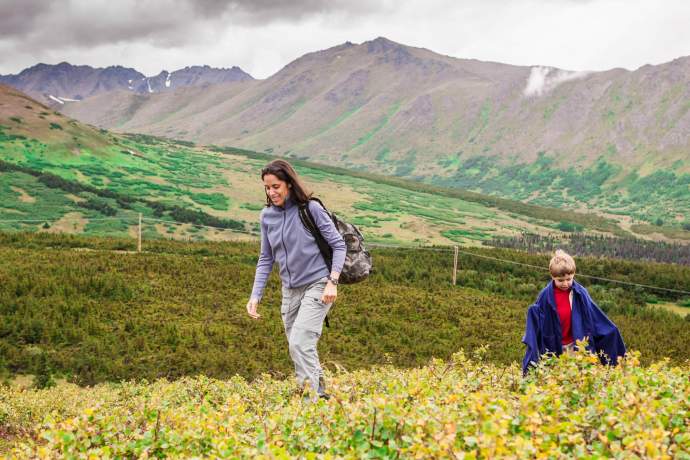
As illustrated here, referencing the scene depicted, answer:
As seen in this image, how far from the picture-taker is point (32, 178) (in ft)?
169

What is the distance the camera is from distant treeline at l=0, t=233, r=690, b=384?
1352cm

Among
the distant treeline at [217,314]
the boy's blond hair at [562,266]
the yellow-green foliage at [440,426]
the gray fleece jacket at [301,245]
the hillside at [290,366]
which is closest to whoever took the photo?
the yellow-green foliage at [440,426]

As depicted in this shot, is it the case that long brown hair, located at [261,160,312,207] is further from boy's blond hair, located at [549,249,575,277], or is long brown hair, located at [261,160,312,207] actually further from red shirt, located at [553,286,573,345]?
red shirt, located at [553,286,573,345]

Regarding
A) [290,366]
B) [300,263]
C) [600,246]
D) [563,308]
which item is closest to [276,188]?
[300,263]

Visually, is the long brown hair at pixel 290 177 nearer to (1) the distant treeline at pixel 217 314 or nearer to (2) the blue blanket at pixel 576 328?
(2) the blue blanket at pixel 576 328

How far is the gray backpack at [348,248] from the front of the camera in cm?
638

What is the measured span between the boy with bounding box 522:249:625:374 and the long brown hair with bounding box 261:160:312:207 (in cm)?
303

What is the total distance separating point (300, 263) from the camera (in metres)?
6.39

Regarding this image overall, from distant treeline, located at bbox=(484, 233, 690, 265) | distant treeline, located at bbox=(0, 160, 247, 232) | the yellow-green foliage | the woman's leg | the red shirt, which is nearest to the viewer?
the yellow-green foliage

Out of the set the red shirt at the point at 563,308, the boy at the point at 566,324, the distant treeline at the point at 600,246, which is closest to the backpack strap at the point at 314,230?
the boy at the point at 566,324

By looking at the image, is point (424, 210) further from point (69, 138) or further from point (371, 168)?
point (371, 168)

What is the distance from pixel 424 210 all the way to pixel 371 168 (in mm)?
98578

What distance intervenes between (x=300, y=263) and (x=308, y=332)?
774 millimetres

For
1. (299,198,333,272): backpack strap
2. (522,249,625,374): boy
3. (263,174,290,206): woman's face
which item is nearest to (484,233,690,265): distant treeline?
(522,249,625,374): boy
